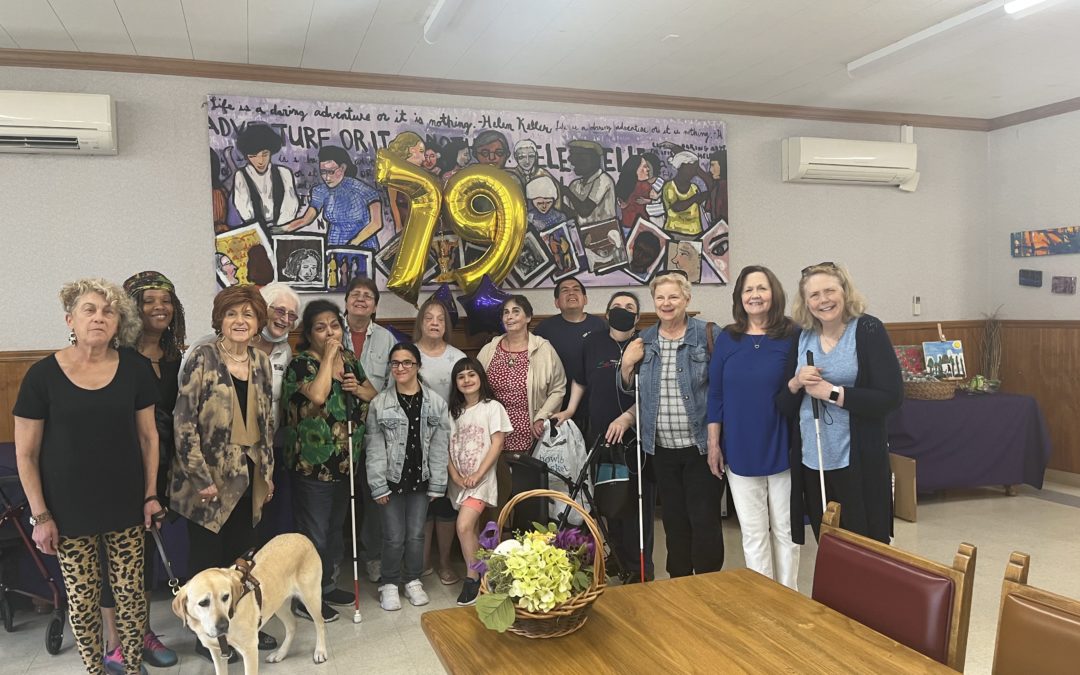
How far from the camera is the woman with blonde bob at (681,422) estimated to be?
124 inches

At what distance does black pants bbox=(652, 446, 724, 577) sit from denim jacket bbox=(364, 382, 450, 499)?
105 centimetres

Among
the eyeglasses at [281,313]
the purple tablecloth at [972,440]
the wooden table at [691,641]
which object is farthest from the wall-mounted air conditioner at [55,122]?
the purple tablecloth at [972,440]

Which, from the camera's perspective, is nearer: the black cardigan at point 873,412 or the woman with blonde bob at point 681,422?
the black cardigan at point 873,412

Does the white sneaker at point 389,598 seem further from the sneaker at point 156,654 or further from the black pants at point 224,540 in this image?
the sneaker at point 156,654

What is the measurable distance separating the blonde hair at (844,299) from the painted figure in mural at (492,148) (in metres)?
2.60

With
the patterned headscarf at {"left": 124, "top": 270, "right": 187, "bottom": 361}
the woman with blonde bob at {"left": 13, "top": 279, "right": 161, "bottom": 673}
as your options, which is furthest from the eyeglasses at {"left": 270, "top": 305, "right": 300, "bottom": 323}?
the woman with blonde bob at {"left": 13, "top": 279, "right": 161, "bottom": 673}

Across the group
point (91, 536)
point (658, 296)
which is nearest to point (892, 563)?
point (658, 296)

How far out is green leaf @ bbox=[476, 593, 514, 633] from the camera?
1474mm

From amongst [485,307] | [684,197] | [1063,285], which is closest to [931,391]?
[1063,285]

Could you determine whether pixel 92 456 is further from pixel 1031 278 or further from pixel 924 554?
pixel 1031 278

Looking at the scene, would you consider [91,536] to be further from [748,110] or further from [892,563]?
A: [748,110]

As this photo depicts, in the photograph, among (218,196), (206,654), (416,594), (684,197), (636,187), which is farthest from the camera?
(684,197)

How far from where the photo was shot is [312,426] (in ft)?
10.8

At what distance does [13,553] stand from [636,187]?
13.5 ft
